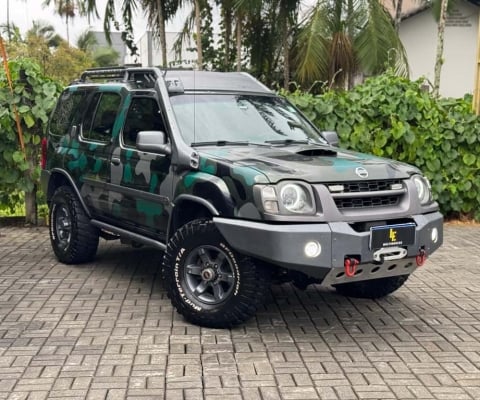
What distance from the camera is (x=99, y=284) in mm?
6629

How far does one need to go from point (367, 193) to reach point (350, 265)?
58 centimetres

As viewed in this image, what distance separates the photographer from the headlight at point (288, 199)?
4688mm

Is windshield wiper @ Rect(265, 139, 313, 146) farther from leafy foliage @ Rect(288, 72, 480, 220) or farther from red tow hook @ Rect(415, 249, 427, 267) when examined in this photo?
leafy foliage @ Rect(288, 72, 480, 220)

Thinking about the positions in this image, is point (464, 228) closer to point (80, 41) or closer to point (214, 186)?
point (214, 186)

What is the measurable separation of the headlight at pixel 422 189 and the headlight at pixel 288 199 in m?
1.09

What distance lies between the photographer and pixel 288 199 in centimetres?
472

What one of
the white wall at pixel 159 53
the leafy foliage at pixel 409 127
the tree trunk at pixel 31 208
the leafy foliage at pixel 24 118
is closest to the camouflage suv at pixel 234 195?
the leafy foliage at pixel 24 118

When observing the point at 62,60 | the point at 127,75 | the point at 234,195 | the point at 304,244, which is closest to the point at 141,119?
the point at 127,75

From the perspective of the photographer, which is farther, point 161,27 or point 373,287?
point 161,27

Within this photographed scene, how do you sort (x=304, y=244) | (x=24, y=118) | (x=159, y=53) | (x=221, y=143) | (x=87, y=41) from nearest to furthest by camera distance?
(x=304, y=244) → (x=221, y=143) → (x=24, y=118) → (x=159, y=53) → (x=87, y=41)

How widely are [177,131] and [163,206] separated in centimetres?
64

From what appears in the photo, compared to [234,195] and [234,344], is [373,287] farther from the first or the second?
[234,195]

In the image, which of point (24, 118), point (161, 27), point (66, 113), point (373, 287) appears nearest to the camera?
point (373, 287)

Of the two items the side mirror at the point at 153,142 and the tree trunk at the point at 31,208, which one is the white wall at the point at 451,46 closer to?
the tree trunk at the point at 31,208
